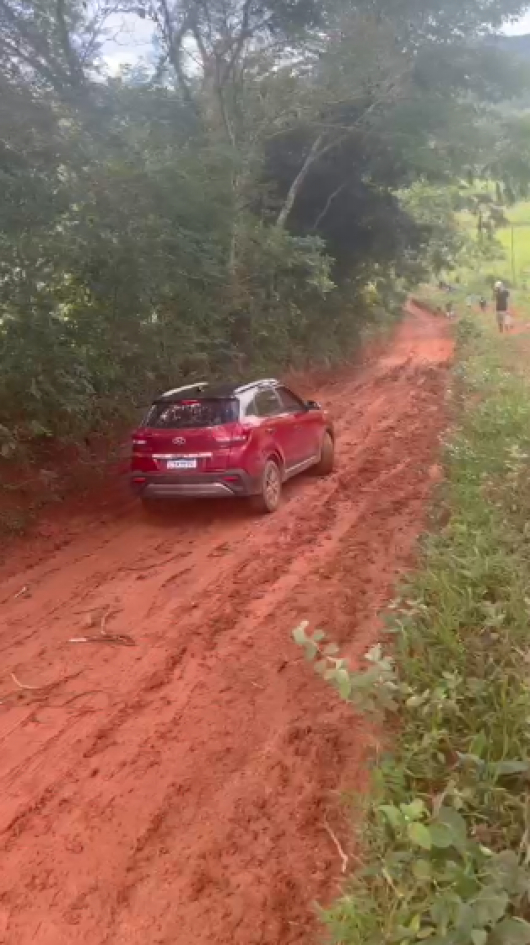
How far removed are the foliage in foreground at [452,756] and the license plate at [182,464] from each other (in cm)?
303

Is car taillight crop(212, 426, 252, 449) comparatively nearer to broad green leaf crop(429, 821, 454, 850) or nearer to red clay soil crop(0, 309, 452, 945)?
red clay soil crop(0, 309, 452, 945)

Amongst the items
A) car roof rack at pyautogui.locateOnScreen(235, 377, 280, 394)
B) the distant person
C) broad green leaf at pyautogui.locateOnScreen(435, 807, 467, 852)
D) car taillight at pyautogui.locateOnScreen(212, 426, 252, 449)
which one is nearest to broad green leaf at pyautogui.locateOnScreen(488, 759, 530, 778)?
broad green leaf at pyautogui.locateOnScreen(435, 807, 467, 852)

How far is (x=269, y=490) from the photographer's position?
9305 millimetres

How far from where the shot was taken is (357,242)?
22.0 m

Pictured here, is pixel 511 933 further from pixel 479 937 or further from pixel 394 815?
pixel 394 815

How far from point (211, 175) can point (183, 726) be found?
10.5 meters

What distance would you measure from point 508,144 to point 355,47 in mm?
5621

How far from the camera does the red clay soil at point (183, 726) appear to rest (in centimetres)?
333

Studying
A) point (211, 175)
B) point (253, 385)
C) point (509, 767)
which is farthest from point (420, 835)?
point (211, 175)

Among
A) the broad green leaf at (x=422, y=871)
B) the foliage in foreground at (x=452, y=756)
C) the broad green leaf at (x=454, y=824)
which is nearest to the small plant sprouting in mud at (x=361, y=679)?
the foliage in foreground at (x=452, y=756)

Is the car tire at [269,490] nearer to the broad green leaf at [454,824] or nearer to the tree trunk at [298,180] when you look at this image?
the broad green leaf at [454,824]

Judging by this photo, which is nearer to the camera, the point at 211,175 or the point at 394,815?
the point at 394,815

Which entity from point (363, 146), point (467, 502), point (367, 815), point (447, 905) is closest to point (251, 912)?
point (367, 815)

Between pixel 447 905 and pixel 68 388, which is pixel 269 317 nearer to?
pixel 68 388
